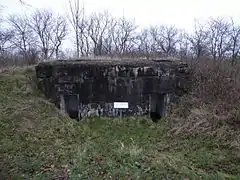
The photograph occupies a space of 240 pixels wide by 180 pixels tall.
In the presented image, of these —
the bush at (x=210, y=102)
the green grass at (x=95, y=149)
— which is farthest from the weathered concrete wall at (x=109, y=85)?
the bush at (x=210, y=102)

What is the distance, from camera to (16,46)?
3052 centimetres

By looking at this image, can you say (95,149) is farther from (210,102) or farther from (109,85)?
(210,102)

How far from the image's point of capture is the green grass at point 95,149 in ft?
19.8

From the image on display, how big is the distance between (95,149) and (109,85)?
13.3 feet

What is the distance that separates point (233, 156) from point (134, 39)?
2412cm

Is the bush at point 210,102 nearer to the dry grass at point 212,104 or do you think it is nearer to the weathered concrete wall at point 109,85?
the dry grass at point 212,104

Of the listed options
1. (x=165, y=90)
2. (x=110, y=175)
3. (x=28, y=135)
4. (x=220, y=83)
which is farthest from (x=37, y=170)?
(x=220, y=83)

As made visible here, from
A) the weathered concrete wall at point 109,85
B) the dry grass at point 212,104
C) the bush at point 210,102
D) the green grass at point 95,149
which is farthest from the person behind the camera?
the weathered concrete wall at point 109,85

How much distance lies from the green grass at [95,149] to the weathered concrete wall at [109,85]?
2.06 ft

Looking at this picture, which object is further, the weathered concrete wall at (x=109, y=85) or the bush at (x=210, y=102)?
the weathered concrete wall at (x=109, y=85)

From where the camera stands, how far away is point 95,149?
7316mm

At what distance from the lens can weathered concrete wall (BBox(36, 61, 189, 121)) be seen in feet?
35.9

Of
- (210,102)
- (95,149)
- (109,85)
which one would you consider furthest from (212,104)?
(95,149)

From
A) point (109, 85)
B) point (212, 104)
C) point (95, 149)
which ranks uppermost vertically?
point (109, 85)
